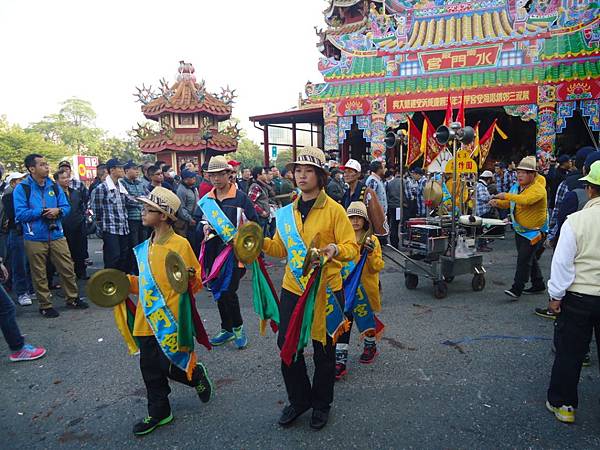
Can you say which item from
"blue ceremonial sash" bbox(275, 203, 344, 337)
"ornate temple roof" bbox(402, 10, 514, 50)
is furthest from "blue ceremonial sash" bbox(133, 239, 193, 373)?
"ornate temple roof" bbox(402, 10, 514, 50)

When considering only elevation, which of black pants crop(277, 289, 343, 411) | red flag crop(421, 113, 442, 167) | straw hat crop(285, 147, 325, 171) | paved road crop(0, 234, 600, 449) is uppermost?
red flag crop(421, 113, 442, 167)

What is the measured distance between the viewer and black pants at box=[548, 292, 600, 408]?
2684 mm

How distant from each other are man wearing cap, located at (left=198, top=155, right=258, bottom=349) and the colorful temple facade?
37.7 ft

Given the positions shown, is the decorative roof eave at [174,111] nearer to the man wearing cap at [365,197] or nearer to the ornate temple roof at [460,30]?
the ornate temple roof at [460,30]

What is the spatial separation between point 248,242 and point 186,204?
4593 mm

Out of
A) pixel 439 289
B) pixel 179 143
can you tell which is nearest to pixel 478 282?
pixel 439 289

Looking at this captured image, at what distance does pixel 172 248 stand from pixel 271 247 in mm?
665

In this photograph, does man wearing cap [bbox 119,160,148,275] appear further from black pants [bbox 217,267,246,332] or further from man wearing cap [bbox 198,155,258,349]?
black pants [bbox 217,267,246,332]

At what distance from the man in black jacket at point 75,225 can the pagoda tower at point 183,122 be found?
666 inches

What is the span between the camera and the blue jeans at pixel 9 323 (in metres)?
3.83

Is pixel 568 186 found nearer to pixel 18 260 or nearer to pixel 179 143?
pixel 18 260

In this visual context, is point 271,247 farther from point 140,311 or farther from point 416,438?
point 416,438

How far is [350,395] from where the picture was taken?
10.7ft

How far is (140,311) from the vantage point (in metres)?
2.78
